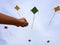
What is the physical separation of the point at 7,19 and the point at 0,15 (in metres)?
0.06

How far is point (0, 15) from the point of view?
1.03 metres

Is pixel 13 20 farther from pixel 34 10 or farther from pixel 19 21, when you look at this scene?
pixel 34 10

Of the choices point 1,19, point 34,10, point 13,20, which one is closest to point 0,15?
point 1,19

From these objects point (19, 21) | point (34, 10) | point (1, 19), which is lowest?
point (1, 19)

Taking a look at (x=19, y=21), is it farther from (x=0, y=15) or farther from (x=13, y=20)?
(x=0, y=15)

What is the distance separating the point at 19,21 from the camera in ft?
4.27

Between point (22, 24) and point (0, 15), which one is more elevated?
point (22, 24)

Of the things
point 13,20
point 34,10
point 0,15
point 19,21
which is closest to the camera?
point 0,15

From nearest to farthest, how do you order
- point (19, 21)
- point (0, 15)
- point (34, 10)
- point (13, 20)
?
point (0, 15) < point (13, 20) < point (19, 21) < point (34, 10)

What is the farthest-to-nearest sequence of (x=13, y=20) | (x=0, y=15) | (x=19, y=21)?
(x=19, y=21) → (x=13, y=20) → (x=0, y=15)

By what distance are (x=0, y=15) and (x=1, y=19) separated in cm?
4

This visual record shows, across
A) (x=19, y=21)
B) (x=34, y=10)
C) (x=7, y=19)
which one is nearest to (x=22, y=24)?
(x=19, y=21)

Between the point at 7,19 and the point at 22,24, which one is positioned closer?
the point at 7,19

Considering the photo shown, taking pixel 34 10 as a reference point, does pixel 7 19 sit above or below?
below
